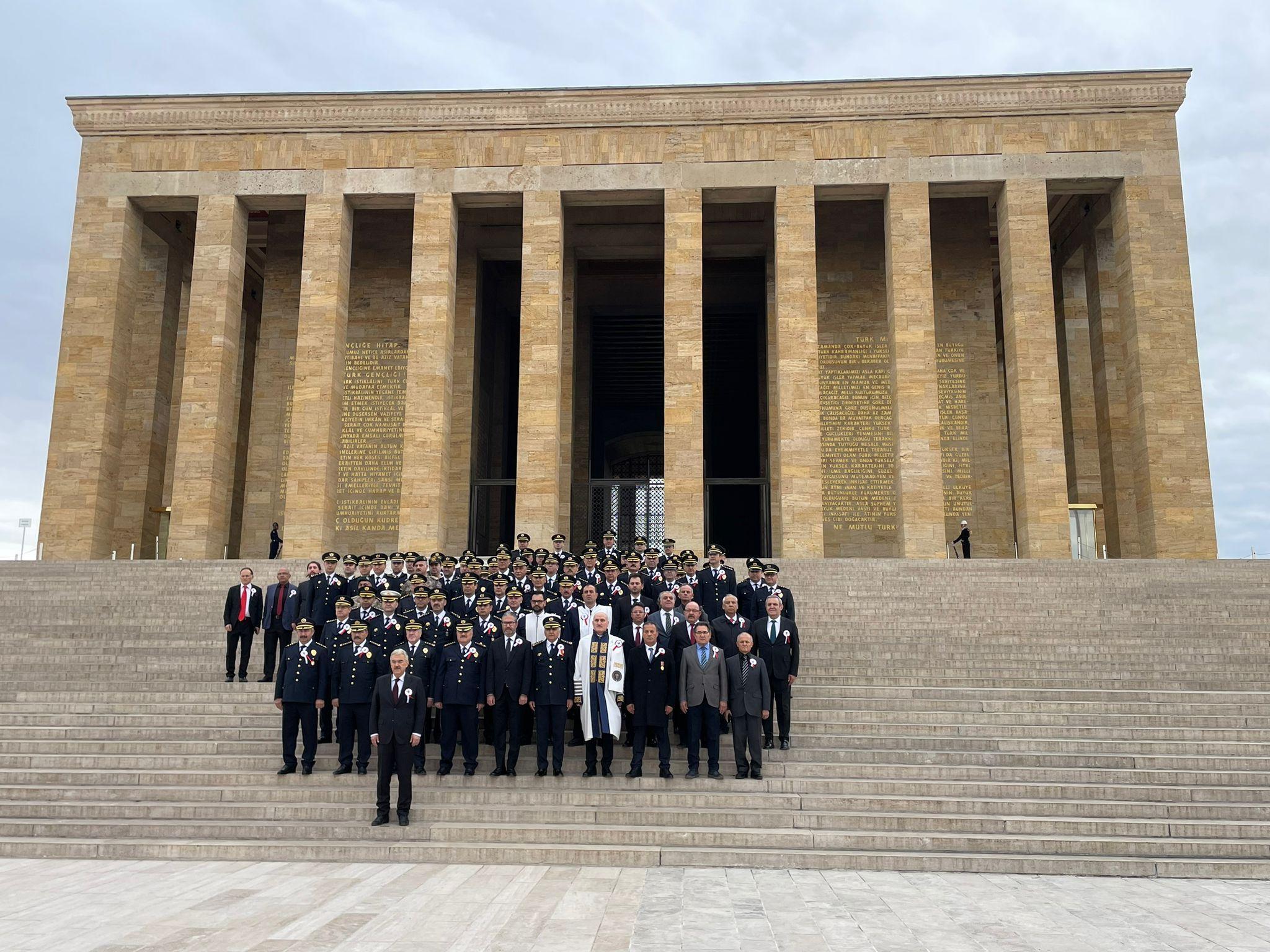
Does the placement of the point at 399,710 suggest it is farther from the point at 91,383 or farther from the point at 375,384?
the point at 91,383

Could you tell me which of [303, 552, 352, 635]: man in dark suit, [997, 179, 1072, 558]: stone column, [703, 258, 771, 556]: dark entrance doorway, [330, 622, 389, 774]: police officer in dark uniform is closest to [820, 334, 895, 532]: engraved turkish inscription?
[703, 258, 771, 556]: dark entrance doorway

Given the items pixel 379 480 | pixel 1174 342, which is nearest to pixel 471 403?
pixel 379 480

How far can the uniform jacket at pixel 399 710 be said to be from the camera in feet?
25.4

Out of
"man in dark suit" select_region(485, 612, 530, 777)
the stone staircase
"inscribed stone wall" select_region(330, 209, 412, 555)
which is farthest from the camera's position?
"inscribed stone wall" select_region(330, 209, 412, 555)

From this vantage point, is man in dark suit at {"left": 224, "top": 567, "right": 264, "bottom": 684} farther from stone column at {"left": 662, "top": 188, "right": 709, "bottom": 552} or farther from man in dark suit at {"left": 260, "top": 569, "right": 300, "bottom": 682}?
stone column at {"left": 662, "top": 188, "right": 709, "bottom": 552}

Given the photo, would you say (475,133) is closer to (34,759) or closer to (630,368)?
(630,368)

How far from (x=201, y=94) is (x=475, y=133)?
5.84m

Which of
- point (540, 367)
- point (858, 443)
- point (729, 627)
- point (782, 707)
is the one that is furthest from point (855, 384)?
point (782, 707)

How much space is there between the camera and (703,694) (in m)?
8.59

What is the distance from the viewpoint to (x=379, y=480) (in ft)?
72.8

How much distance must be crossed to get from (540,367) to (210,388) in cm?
674

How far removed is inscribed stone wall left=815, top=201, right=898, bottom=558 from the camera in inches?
846

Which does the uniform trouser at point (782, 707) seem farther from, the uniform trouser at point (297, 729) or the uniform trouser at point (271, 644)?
the uniform trouser at point (271, 644)

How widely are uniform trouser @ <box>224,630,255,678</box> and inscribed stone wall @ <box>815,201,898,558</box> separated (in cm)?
1318
